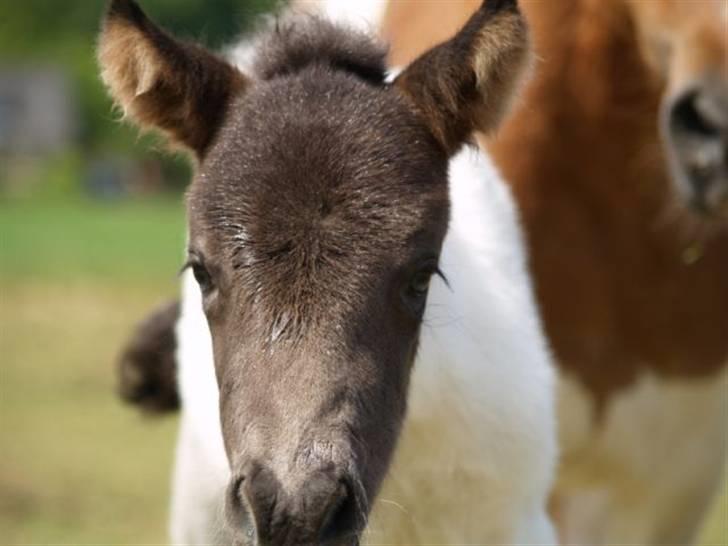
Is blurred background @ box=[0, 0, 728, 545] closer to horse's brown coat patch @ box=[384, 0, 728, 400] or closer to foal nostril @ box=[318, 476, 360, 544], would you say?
horse's brown coat patch @ box=[384, 0, 728, 400]

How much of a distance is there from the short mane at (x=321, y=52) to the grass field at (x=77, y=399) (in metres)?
2.47

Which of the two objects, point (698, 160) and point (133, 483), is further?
point (133, 483)

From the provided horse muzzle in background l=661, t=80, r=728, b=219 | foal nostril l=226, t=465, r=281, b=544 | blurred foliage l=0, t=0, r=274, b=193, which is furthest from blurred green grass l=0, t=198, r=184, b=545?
blurred foliage l=0, t=0, r=274, b=193

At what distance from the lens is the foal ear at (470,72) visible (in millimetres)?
3463

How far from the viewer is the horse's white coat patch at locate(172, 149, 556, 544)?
3.75 metres

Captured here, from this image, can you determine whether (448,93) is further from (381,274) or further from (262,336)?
(262,336)

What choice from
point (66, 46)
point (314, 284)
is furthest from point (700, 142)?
point (66, 46)

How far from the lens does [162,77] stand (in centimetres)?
353

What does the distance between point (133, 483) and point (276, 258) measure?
591 cm

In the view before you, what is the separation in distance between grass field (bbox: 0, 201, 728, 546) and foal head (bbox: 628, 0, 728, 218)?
2.24 meters

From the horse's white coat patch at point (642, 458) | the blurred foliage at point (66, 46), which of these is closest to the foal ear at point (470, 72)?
the horse's white coat patch at point (642, 458)

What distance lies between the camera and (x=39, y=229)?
23.8 m

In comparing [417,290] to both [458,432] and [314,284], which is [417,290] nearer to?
[314,284]

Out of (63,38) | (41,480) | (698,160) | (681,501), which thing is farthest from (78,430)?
(63,38)
